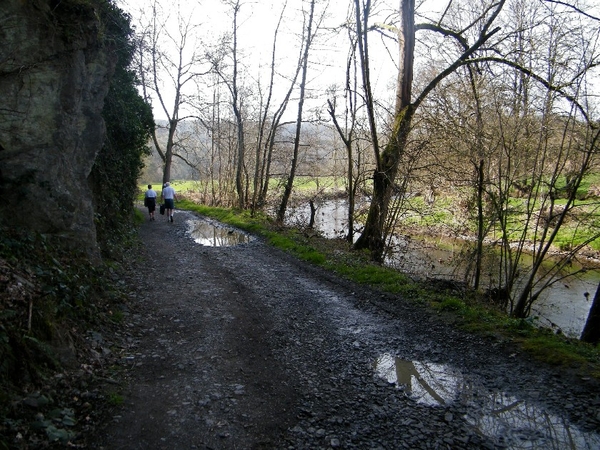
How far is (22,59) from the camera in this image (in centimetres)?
626

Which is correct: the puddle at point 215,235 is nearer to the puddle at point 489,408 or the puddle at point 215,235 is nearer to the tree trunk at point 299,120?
the tree trunk at point 299,120

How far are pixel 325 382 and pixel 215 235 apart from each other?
12.2 meters

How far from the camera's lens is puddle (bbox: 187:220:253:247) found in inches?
575

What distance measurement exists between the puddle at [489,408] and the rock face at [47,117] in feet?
18.8

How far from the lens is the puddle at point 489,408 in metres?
3.85

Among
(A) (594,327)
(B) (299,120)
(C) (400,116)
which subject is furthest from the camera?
(B) (299,120)

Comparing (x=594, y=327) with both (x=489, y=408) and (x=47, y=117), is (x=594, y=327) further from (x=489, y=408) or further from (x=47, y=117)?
(x=47, y=117)

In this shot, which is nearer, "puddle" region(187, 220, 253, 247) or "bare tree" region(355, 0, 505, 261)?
"bare tree" region(355, 0, 505, 261)

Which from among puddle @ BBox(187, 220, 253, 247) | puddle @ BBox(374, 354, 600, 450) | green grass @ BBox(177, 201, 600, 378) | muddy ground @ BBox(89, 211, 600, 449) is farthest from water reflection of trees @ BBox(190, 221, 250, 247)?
puddle @ BBox(374, 354, 600, 450)

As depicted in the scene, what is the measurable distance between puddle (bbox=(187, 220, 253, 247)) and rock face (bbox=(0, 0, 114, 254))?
6.88 metres

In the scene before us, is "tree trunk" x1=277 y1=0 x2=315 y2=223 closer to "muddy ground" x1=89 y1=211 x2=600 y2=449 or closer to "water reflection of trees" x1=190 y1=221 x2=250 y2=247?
"water reflection of trees" x1=190 y1=221 x2=250 y2=247

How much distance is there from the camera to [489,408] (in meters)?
4.39

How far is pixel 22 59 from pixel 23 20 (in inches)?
26.0

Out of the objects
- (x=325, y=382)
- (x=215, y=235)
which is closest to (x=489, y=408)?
(x=325, y=382)
